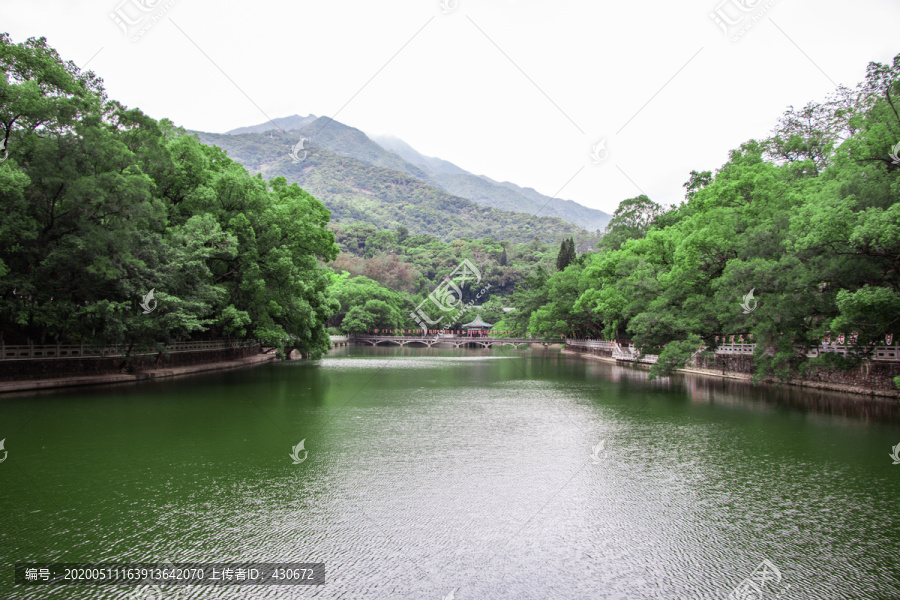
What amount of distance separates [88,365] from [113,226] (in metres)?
6.50

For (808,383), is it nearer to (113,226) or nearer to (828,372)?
(828,372)

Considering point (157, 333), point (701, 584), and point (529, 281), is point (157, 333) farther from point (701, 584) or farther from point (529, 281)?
point (529, 281)

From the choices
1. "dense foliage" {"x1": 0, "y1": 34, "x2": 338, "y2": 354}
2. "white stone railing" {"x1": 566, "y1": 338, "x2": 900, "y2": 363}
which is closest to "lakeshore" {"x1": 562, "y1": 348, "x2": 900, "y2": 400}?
"white stone railing" {"x1": 566, "y1": 338, "x2": 900, "y2": 363}

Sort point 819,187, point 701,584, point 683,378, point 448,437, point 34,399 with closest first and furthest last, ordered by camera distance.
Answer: point 701,584, point 448,437, point 34,399, point 819,187, point 683,378

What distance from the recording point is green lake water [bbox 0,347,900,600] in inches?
245

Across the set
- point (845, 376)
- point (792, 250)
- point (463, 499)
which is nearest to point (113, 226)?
point (463, 499)

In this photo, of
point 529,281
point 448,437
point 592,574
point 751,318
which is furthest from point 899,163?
point 529,281

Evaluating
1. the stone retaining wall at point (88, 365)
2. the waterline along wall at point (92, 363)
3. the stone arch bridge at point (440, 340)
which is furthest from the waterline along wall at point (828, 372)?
the stone arch bridge at point (440, 340)

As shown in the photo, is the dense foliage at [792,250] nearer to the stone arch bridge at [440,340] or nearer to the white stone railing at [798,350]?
the white stone railing at [798,350]

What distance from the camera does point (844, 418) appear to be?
16.1m

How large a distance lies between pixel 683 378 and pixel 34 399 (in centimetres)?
2903

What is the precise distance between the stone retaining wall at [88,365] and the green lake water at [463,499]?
3685mm

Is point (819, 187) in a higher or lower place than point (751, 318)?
higher

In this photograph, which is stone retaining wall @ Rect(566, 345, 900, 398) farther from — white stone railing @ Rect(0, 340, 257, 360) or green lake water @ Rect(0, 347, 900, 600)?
white stone railing @ Rect(0, 340, 257, 360)
